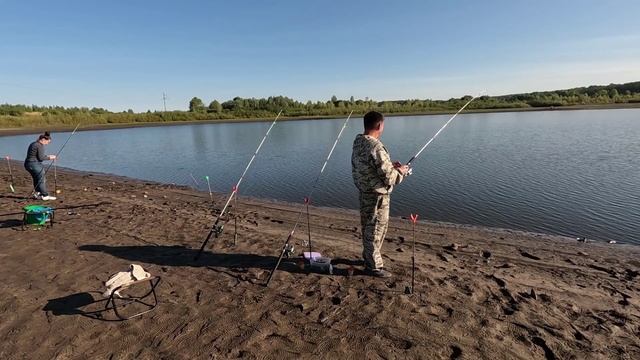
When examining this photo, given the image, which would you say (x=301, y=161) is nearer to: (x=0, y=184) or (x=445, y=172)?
(x=445, y=172)

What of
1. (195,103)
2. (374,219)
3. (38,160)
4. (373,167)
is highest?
(195,103)

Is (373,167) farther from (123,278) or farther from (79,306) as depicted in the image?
(79,306)

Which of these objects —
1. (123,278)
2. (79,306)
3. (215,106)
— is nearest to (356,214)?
(123,278)

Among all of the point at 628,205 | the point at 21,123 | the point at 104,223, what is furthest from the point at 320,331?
the point at 21,123

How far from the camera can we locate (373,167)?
507 cm

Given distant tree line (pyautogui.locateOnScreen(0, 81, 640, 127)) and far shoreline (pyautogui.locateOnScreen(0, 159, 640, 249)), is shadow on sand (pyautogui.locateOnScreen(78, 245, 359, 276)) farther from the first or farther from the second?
distant tree line (pyautogui.locateOnScreen(0, 81, 640, 127))

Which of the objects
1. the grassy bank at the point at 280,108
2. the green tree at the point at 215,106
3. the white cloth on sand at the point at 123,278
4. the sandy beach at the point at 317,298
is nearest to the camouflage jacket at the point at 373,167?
the sandy beach at the point at 317,298

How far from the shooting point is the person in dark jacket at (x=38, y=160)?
10.9m

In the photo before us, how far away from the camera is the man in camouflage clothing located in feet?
16.5

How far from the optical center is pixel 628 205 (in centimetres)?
1084

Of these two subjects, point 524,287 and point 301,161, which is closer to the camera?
point 524,287

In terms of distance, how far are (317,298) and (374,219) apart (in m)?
1.28

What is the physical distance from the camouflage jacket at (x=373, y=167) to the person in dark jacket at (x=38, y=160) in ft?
31.4

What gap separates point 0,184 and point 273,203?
10506mm
